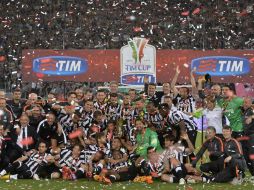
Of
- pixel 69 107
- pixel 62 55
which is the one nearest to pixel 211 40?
pixel 62 55

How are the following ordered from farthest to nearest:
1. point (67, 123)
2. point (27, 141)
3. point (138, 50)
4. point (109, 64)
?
point (109, 64)
point (138, 50)
point (67, 123)
point (27, 141)

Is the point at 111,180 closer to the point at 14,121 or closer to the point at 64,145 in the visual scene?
the point at 64,145

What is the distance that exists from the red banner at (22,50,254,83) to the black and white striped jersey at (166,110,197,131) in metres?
8.03

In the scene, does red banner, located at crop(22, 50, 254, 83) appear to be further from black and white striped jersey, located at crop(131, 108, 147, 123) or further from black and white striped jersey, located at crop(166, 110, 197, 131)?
black and white striped jersey, located at crop(166, 110, 197, 131)

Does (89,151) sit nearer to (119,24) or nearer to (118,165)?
(118,165)

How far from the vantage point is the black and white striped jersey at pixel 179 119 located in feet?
35.3

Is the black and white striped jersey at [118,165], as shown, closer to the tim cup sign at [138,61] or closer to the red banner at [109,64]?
the tim cup sign at [138,61]

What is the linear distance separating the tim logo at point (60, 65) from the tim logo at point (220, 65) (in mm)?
3303

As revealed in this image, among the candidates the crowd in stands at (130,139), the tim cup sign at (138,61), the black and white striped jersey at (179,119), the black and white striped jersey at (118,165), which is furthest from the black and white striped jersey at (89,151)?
the tim cup sign at (138,61)

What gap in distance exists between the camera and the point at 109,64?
19.3 m

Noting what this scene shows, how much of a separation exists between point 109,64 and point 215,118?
8542mm

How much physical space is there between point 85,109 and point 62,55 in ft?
27.7

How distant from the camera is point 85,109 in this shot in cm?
1113

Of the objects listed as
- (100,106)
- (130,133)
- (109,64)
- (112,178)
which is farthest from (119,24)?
(112,178)
